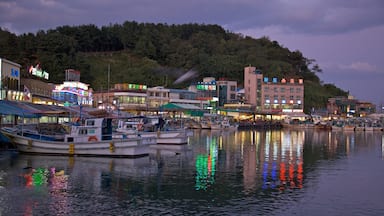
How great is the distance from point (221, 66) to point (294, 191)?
131 metres

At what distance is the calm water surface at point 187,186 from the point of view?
70.9 feet

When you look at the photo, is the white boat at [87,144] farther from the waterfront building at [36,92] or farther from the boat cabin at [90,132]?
the waterfront building at [36,92]

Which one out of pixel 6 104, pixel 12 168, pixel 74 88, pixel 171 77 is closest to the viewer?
pixel 12 168

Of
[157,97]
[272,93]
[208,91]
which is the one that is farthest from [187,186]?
[272,93]

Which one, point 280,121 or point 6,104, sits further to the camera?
point 280,121

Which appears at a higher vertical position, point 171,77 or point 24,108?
point 171,77

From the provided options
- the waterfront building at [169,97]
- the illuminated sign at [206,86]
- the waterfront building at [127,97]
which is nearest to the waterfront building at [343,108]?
the illuminated sign at [206,86]

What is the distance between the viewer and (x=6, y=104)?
46.9 meters

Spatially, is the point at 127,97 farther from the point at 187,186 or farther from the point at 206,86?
the point at 187,186

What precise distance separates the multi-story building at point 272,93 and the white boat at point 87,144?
102 metres

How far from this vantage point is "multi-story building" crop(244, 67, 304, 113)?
13975 cm

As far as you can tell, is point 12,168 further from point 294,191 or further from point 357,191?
point 357,191

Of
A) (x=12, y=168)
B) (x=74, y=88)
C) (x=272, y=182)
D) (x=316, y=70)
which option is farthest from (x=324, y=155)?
(x=316, y=70)

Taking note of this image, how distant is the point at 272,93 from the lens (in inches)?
5546
